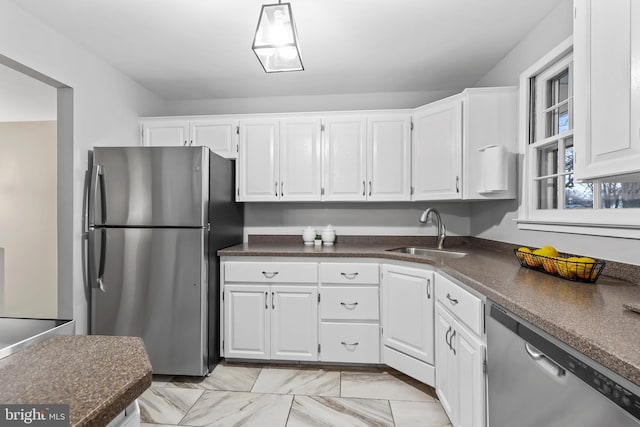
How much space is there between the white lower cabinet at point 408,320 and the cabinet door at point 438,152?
0.76 m

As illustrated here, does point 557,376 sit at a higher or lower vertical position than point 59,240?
lower

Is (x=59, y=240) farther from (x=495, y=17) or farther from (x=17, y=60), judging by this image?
(x=495, y=17)

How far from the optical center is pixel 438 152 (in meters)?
2.62

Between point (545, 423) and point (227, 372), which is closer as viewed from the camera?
point (545, 423)

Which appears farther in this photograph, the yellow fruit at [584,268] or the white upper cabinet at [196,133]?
the white upper cabinet at [196,133]

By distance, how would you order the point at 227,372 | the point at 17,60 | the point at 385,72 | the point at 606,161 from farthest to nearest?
1. the point at 385,72
2. the point at 227,372
3. the point at 17,60
4. the point at 606,161

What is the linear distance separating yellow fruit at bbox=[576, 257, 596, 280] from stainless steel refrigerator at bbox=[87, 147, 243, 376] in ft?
7.18

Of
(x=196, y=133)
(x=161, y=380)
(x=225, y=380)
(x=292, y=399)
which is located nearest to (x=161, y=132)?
(x=196, y=133)

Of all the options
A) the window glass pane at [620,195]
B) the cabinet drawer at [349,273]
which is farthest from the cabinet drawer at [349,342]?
the window glass pane at [620,195]

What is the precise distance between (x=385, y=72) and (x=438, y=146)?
2.61 ft

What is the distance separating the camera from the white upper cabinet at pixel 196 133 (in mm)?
3010

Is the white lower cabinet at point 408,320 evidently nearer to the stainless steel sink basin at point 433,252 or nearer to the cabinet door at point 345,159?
the stainless steel sink basin at point 433,252

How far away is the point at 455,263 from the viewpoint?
6.35 ft

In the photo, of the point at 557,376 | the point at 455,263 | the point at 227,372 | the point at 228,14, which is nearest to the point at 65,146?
the point at 228,14
